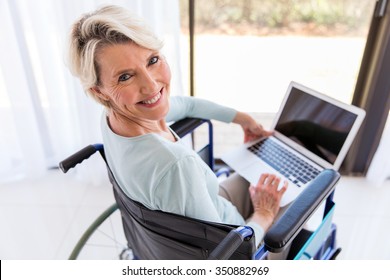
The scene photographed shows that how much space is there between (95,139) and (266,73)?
4.46 feet

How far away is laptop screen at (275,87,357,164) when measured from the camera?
105cm

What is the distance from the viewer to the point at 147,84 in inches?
30.5

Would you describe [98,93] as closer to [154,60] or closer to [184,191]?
[154,60]

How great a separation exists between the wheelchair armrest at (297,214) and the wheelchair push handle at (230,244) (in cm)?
6

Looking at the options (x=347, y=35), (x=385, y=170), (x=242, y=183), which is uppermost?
(x=347, y=35)

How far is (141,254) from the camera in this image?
101cm

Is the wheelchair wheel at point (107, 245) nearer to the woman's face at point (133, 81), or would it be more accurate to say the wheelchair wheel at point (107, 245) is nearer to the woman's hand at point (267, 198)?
the woman's hand at point (267, 198)

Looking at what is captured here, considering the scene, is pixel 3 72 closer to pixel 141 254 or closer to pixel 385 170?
pixel 141 254

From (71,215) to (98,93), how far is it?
1.07 m

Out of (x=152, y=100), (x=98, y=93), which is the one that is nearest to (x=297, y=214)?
(x=152, y=100)

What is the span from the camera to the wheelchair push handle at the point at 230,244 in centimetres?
63

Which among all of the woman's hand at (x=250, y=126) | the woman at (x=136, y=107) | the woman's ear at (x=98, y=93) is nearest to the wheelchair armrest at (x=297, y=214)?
the woman at (x=136, y=107)

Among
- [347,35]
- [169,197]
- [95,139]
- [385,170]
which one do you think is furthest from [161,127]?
[347,35]
